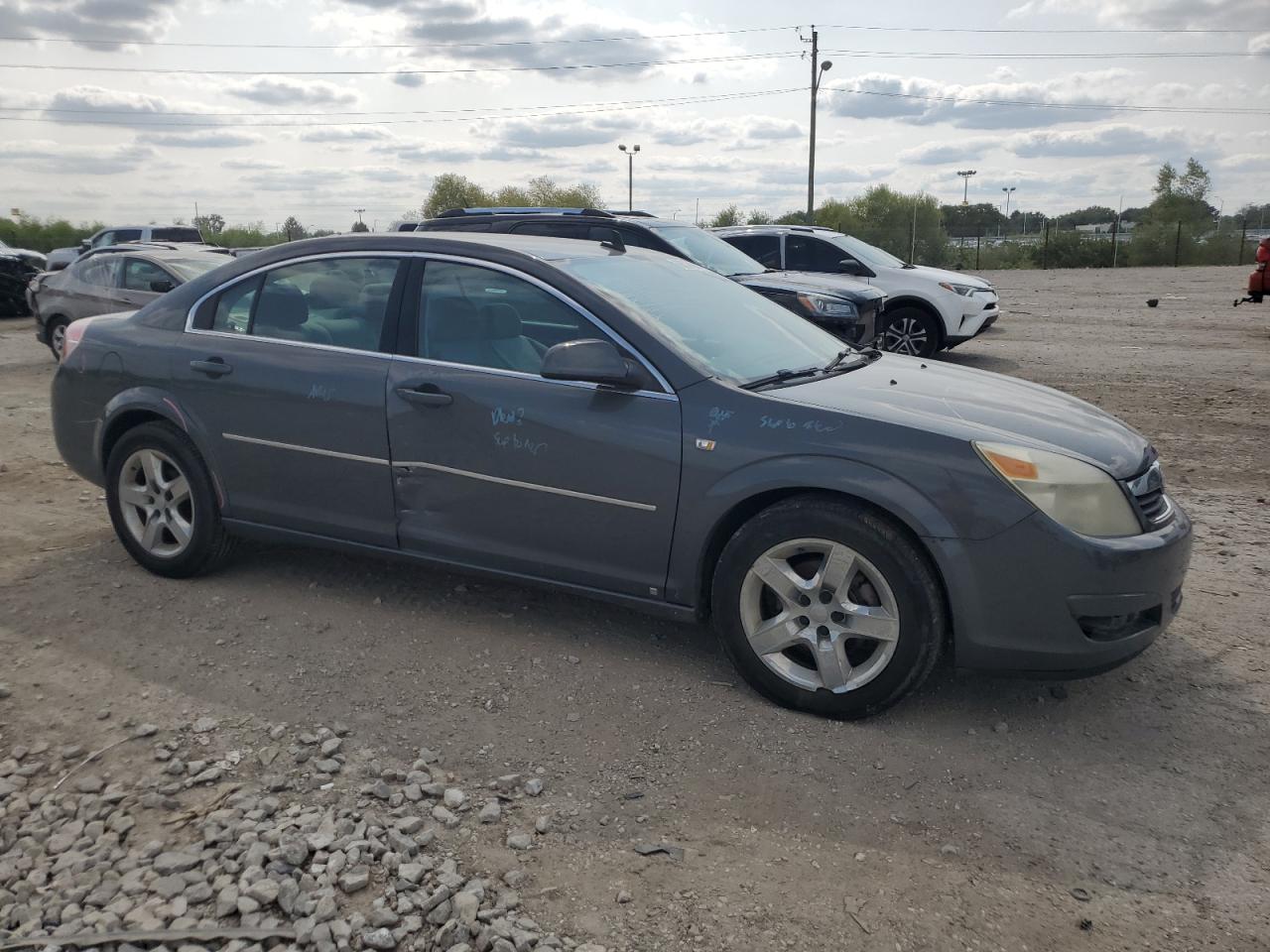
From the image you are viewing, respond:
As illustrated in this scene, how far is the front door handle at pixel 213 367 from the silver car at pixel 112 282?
23.5 ft

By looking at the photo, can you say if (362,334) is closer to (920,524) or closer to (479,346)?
(479,346)

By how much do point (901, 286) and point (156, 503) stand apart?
31.5ft

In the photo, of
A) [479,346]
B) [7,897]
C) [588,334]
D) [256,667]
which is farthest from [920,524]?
[7,897]

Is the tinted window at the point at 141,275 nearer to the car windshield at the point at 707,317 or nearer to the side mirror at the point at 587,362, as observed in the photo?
the car windshield at the point at 707,317

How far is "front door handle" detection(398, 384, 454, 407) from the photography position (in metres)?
4.30

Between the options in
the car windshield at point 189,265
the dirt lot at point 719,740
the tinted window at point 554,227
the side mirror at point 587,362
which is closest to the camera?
the dirt lot at point 719,740

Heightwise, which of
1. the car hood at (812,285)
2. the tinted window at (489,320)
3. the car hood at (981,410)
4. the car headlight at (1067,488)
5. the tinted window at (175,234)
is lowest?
the car headlight at (1067,488)

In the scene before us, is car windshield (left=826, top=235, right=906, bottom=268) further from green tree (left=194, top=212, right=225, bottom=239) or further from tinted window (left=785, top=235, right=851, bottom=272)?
green tree (left=194, top=212, right=225, bottom=239)

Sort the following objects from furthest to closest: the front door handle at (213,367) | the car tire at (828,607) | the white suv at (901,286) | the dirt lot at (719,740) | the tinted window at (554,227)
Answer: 1. the white suv at (901,286)
2. the tinted window at (554,227)
3. the front door handle at (213,367)
4. the car tire at (828,607)
5. the dirt lot at (719,740)

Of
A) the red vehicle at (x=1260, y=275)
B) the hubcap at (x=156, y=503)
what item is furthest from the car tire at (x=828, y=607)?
the red vehicle at (x=1260, y=275)

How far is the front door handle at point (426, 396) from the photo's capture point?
→ 4301 mm

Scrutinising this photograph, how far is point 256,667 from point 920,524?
8.46 ft

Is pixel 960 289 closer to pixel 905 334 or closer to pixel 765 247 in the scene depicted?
pixel 905 334

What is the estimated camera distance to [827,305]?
10.3 metres
